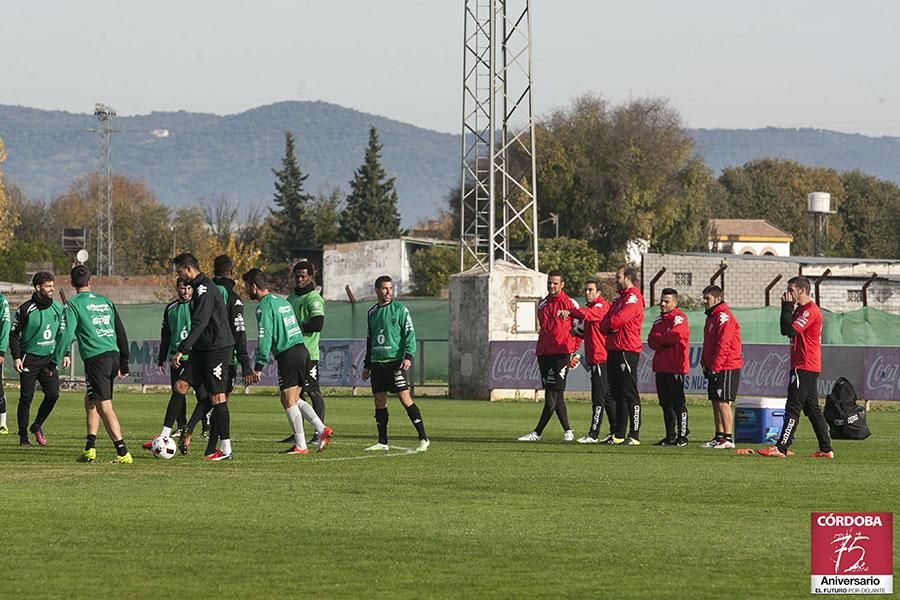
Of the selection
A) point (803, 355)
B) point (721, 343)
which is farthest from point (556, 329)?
point (803, 355)

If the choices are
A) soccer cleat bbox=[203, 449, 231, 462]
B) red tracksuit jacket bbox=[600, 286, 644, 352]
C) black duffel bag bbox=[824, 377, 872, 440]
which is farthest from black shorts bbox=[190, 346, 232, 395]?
black duffel bag bbox=[824, 377, 872, 440]

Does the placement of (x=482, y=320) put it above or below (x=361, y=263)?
below

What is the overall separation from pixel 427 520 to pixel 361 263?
92.3 metres

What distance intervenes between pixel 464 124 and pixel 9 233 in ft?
186

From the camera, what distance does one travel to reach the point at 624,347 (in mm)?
20500

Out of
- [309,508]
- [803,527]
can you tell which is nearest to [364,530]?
[309,508]

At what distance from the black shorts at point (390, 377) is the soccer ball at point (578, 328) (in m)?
3.15

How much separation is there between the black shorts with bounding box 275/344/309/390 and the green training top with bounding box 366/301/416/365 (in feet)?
2.88

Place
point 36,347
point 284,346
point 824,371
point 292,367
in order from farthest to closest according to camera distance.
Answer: point 824,371, point 36,347, point 284,346, point 292,367

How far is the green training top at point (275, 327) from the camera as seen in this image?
1786 cm

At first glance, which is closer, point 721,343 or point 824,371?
point 721,343

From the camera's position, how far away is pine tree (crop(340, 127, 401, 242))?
459ft

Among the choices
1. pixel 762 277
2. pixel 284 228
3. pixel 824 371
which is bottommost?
pixel 824 371

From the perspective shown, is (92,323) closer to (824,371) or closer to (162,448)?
(162,448)
